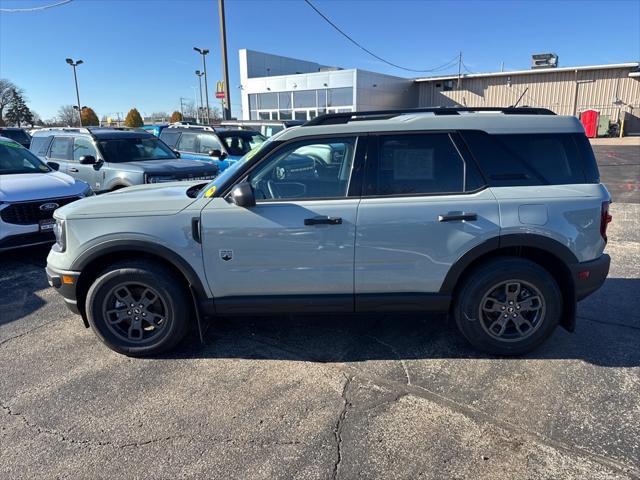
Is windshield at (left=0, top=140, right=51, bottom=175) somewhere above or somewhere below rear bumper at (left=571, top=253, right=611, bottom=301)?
above

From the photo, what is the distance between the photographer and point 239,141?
10461mm

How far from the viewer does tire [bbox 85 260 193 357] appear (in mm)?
3545

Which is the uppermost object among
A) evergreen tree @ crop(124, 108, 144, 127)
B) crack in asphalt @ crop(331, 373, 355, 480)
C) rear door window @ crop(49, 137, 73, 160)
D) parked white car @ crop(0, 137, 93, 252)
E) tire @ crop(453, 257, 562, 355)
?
evergreen tree @ crop(124, 108, 144, 127)

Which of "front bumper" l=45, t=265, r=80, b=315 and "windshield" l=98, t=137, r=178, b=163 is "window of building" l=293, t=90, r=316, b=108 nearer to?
"windshield" l=98, t=137, r=178, b=163

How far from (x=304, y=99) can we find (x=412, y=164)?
121ft

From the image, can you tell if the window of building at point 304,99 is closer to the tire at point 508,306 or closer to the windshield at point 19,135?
the windshield at point 19,135

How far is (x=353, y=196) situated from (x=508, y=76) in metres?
39.7

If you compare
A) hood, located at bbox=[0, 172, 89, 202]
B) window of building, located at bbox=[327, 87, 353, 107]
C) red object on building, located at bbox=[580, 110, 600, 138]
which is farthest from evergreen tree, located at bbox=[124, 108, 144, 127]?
hood, located at bbox=[0, 172, 89, 202]

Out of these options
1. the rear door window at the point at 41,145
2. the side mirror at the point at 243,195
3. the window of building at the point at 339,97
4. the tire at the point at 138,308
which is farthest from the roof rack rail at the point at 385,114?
the window of building at the point at 339,97

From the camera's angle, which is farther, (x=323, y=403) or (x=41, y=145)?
(x=41, y=145)

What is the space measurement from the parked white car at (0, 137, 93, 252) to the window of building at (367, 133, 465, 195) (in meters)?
4.80

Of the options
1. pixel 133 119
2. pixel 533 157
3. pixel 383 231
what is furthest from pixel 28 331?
pixel 133 119

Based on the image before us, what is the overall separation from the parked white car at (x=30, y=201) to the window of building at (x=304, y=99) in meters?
33.1

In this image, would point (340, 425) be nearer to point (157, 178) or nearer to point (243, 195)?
point (243, 195)
